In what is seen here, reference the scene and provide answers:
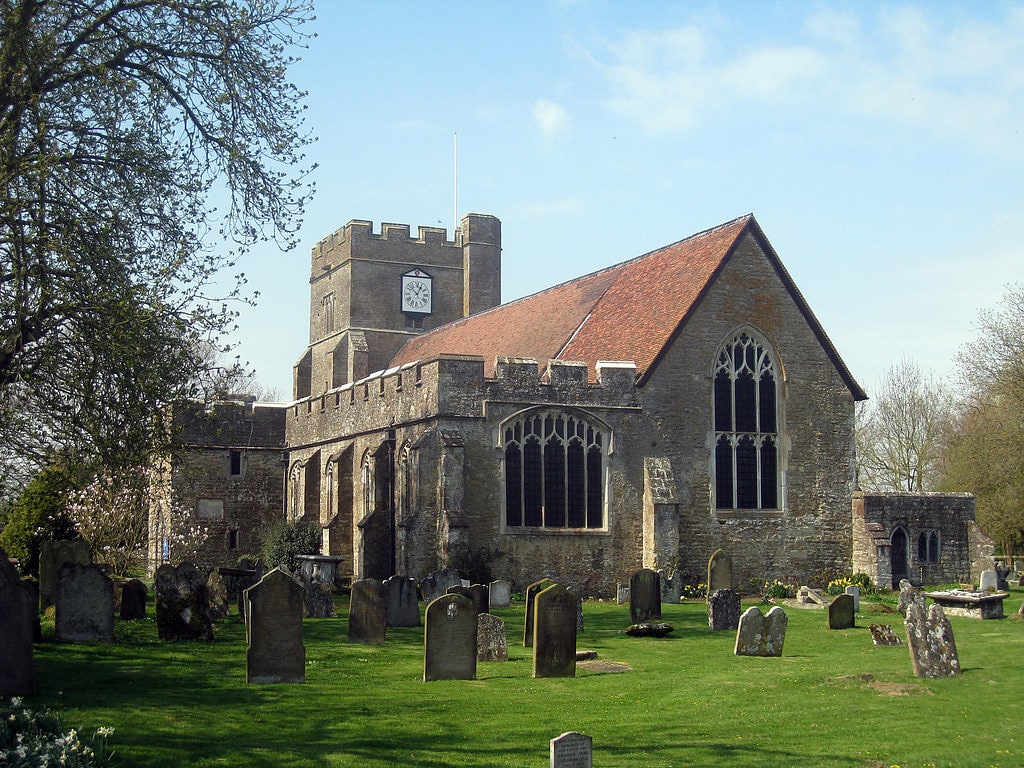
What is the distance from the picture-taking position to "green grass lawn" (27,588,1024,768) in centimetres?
926

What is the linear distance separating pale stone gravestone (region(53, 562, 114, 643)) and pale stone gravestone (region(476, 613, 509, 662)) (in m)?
4.97

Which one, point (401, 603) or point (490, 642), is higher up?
point (401, 603)

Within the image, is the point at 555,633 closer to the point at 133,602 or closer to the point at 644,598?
the point at 644,598

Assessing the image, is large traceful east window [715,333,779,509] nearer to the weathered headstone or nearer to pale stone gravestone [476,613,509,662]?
pale stone gravestone [476,613,509,662]

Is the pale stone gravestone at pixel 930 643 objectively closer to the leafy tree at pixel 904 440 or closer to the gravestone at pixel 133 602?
the gravestone at pixel 133 602

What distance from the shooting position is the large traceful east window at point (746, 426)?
88.8ft

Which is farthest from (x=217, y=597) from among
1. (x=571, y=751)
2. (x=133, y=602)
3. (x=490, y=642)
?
(x=571, y=751)

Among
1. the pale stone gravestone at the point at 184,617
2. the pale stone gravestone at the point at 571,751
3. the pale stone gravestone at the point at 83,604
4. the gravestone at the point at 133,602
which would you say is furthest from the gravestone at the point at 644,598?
the pale stone gravestone at the point at 571,751

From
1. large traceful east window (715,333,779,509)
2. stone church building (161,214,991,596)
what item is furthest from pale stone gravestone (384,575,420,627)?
large traceful east window (715,333,779,509)

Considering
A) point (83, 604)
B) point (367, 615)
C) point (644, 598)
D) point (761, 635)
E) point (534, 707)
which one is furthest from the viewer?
point (644, 598)

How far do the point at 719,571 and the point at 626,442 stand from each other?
13.3ft

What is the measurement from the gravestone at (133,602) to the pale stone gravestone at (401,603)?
404 cm

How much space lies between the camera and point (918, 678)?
41.8 feet

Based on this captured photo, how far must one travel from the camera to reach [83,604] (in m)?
14.9
